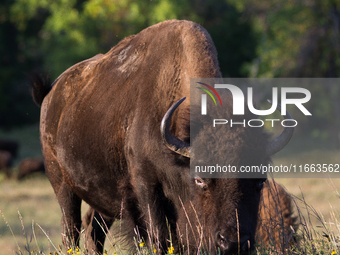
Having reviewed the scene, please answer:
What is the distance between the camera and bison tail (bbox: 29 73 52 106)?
6.19m

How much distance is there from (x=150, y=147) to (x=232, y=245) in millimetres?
1164

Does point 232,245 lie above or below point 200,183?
below

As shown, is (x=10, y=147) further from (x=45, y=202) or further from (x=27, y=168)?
(x=45, y=202)

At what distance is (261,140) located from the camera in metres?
3.86

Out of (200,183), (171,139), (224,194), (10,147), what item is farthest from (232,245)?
(10,147)

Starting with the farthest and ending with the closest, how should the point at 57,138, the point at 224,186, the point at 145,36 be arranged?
the point at 57,138, the point at 145,36, the point at 224,186

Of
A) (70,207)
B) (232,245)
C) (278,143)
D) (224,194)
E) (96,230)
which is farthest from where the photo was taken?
(96,230)

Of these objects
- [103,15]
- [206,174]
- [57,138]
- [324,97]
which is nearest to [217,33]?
[103,15]

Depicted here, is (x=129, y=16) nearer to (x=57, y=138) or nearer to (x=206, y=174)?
(x=57, y=138)

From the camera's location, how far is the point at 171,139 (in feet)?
12.2

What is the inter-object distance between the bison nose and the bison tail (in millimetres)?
3643

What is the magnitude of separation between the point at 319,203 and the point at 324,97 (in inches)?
644

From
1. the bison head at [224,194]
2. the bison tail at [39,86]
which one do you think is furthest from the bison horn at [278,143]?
the bison tail at [39,86]

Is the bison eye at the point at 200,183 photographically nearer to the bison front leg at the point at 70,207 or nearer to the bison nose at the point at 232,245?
the bison nose at the point at 232,245
